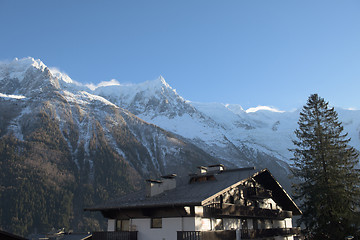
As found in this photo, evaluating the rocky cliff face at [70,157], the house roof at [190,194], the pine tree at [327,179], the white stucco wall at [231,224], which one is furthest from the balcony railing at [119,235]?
the rocky cliff face at [70,157]

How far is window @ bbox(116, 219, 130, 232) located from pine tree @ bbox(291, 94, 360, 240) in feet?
62.9

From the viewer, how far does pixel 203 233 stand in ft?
75.4

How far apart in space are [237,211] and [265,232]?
5462mm

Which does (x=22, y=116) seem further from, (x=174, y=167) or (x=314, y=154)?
(x=314, y=154)

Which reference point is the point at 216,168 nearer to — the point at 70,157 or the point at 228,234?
the point at 228,234

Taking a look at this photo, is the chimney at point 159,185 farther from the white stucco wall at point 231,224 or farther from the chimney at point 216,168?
the white stucco wall at point 231,224

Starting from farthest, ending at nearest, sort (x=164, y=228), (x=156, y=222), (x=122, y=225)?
(x=122, y=225), (x=156, y=222), (x=164, y=228)

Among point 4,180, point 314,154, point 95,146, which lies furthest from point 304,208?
point 95,146

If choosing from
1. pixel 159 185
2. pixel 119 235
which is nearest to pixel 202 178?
pixel 159 185

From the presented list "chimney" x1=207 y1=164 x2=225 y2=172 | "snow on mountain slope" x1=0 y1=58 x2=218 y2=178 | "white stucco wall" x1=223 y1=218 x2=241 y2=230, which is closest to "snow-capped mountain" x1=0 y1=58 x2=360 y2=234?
"snow on mountain slope" x1=0 y1=58 x2=218 y2=178

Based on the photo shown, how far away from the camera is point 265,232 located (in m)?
31.1

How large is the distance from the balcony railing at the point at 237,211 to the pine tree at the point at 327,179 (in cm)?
409

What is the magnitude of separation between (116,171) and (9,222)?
160 feet

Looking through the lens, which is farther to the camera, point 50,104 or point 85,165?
point 50,104
